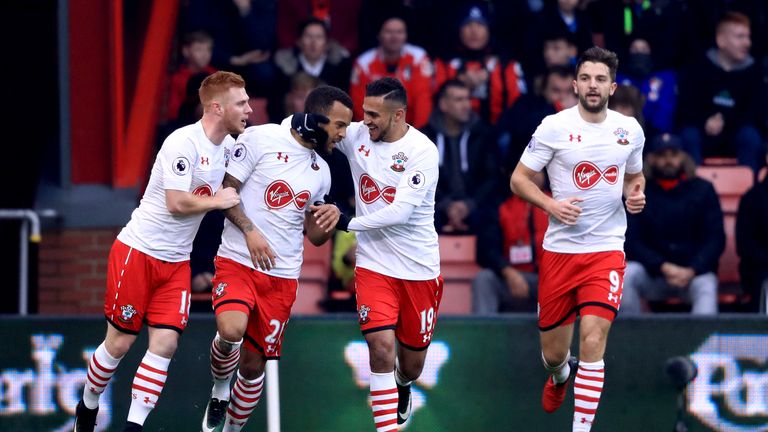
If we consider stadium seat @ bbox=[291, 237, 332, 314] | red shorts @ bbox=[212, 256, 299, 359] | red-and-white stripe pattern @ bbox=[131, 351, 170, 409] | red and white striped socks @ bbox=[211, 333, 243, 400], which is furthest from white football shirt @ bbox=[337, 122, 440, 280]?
stadium seat @ bbox=[291, 237, 332, 314]

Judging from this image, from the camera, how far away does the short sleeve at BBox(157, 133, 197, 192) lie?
968 centimetres

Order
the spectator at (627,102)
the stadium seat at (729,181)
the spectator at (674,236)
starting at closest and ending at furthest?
the spectator at (674,236), the spectator at (627,102), the stadium seat at (729,181)

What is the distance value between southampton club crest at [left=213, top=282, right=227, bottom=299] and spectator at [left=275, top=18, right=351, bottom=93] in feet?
13.9

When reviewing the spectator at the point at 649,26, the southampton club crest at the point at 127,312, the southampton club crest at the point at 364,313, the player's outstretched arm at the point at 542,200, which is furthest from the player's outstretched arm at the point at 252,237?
the spectator at the point at 649,26

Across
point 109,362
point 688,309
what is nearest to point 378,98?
point 109,362

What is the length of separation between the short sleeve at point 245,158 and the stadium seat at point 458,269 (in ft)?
11.5

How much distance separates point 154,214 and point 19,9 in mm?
6992

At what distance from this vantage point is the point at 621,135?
1008cm

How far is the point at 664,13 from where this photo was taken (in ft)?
47.8

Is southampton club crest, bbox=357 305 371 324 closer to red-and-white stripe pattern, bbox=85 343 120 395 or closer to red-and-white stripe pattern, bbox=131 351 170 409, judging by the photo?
red-and-white stripe pattern, bbox=131 351 170 409

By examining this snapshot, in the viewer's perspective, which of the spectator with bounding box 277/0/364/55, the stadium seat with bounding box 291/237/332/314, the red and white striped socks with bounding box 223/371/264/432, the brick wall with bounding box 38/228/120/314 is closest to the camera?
the red and white striped socks with bounding box 223/371/264/432

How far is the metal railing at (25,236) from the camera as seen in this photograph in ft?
41.8

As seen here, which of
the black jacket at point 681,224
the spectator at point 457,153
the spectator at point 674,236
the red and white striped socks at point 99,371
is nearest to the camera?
the red and white striped socks at point 99,371

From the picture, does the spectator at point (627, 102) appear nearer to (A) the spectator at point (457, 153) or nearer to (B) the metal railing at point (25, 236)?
(A) the spectator at point (457, 153)
